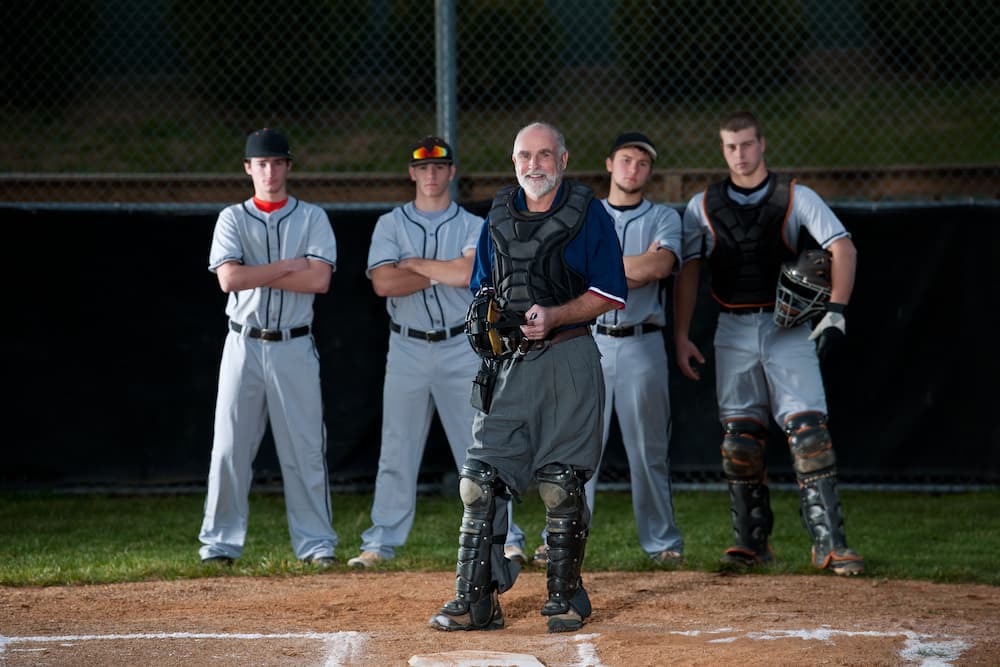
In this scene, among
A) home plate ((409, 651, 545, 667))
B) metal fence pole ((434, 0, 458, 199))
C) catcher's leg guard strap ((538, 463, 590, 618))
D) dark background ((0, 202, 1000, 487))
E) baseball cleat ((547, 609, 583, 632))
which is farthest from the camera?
dark background ((0, 202, 1000, 487))

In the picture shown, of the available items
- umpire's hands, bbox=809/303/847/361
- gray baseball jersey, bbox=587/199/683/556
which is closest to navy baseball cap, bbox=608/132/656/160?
gray baseball jersey, bbox=587/199/683/556

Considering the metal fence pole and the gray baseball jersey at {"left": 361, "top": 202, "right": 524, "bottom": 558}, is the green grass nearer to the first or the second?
the gray baseball jersey at {"left": 361, "top": 202, "right": 524, "bottom": 558}

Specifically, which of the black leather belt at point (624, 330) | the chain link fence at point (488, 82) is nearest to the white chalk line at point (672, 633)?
the black leather belt at point (624, 330)

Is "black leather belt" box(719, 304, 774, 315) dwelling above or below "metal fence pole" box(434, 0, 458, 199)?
below

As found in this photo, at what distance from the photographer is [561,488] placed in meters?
4.76

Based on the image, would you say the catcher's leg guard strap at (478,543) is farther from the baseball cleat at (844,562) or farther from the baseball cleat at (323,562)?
the baseball cleat at (844,562)

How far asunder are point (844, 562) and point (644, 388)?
1.27m

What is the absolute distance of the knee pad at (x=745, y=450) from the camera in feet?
19.8

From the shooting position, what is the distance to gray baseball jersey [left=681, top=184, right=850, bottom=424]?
5.93 metres

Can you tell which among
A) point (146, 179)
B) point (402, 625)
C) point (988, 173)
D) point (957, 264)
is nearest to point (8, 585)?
point (402, 625)

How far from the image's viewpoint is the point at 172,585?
18.4 feet

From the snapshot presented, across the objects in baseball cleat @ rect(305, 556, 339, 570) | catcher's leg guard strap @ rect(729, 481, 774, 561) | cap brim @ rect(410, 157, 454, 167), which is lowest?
baseball cleat @ rect(305, 556, 339, 570)

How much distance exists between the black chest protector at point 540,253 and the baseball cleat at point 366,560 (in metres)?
1.80

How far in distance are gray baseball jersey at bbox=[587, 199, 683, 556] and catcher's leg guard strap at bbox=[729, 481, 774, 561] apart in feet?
1.04
